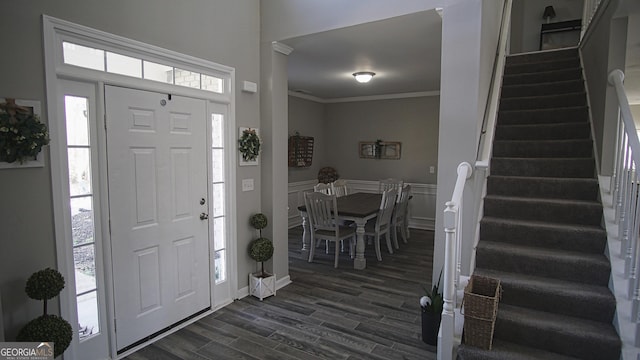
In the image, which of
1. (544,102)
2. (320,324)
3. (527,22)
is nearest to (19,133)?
(320,324)

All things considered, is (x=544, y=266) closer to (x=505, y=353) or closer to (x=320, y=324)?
(x=505, y=353)

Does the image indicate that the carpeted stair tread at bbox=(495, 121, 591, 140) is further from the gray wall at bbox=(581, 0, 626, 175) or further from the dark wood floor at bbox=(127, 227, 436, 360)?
the dark wood floor at bbox=(127, 227, 436, 360)

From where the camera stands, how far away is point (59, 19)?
2.17 meters

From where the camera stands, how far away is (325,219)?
15.3 ft

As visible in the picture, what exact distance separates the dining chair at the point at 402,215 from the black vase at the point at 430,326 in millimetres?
2689

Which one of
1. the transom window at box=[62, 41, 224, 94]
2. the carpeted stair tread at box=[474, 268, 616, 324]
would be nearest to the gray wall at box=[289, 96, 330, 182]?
the transom window at box=[62, 41, 224, 94]

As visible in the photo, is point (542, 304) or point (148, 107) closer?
point (542, 304)

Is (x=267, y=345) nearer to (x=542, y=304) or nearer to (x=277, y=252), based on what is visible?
(x=277, y=252)

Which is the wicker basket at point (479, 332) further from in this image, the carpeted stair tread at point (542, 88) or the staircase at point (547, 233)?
the carpeted stair tread at point (542, 88)

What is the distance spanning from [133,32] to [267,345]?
265cm

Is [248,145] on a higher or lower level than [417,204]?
higher

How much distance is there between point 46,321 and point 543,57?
19.3 ft

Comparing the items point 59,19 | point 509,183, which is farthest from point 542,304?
point 59,19

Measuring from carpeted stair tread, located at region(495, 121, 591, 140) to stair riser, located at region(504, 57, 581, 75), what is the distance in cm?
125
